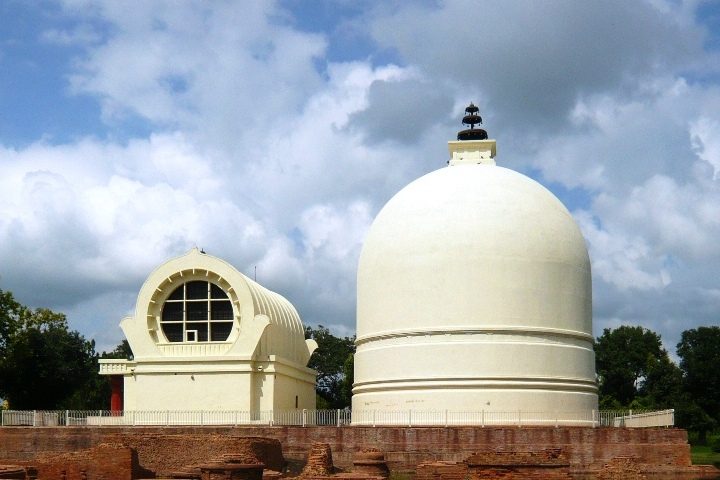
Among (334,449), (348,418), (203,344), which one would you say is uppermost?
(203,344)

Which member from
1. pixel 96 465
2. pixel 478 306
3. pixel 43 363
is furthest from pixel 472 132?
pixel 43 363

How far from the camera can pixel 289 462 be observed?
2831 centimetres

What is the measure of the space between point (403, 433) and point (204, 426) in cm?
647

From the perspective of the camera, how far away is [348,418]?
32.8 metres

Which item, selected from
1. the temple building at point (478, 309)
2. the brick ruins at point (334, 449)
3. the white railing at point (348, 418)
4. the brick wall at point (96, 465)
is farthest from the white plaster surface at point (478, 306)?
the brick wall at point (96, 465)

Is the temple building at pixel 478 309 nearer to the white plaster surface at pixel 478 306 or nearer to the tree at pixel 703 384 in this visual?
the white plaster surface at pixel 478 306

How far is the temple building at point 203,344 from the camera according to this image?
105 feet

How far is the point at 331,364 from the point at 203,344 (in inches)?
1222

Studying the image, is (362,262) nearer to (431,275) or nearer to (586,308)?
(431,275)

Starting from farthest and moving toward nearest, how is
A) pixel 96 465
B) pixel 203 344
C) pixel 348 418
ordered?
pixel 203 344 < pixel 348 418 < pixel 96 465

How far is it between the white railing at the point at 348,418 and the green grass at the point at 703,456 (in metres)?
11.4

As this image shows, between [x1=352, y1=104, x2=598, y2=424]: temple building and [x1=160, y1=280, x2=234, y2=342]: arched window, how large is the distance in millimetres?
5129

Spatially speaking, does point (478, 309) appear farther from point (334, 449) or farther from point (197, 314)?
point (197, 314)

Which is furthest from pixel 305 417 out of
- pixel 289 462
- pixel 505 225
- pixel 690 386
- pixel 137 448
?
pixel 690 386
